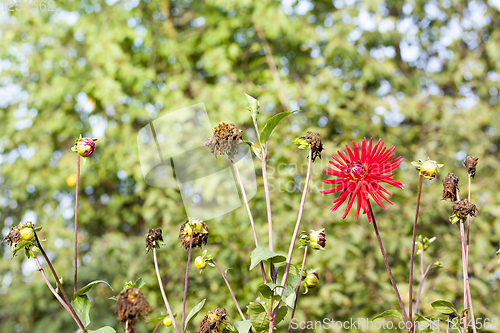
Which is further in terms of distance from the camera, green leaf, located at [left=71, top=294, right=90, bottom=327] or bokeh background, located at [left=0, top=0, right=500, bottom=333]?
bokeh background, located at [left=0, top=0, right=500, bottom=333]

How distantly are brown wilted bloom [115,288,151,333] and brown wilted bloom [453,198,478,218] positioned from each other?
36cm

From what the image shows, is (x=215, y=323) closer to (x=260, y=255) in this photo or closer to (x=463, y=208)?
(x=260, y=255)

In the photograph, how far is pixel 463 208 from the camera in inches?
16.9

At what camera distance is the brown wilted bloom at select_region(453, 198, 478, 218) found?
43 centimetres

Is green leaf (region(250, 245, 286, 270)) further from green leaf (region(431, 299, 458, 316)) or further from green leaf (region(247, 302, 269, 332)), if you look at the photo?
green leaf (region(431, 299, 458, 316))

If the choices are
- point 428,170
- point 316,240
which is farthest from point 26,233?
point 428,170

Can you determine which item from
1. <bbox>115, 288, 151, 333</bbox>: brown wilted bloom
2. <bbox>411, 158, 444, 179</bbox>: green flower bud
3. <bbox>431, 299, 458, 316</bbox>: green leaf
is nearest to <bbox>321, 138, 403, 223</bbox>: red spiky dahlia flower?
<bbox>411, 158, 444, 179</bbox>: green flower bud

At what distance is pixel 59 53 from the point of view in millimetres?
1551

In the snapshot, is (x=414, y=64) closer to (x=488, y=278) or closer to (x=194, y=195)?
(x=488, y=278)

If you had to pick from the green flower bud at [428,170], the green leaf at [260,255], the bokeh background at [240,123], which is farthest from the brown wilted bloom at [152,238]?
the bokeh background at [240,123]

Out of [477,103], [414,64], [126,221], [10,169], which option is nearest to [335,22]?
[414,64]

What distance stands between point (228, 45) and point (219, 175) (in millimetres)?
614

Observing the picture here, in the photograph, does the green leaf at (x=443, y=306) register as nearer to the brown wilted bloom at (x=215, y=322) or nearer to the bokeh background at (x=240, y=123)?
the brown wilted bloom at (x=215, y=322)

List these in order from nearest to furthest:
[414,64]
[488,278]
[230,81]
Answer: [488,278], [230,81], [414,64]
